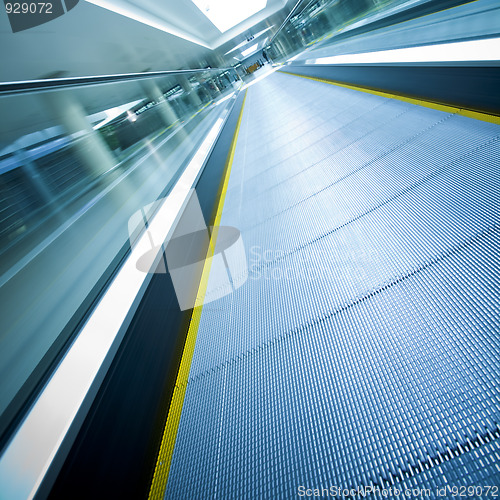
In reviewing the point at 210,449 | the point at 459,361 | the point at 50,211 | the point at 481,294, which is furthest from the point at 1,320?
the point at 481,294

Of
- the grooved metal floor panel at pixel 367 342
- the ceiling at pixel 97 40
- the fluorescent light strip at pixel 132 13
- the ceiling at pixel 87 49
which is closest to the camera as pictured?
the grooved metal floor panel at pixel 367 342

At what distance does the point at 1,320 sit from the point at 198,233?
190cm

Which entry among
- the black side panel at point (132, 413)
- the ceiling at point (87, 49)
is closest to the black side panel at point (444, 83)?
the black side panel at point (132, 413)

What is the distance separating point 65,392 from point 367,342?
155 centimetres

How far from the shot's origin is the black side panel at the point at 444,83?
227cm

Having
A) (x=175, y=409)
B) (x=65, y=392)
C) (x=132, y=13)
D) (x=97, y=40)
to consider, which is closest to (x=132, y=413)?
(x=175, y=409)

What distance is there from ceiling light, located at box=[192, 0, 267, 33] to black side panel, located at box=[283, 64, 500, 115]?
12.0 metres

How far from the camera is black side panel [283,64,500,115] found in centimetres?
227

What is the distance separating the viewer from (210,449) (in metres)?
1.35

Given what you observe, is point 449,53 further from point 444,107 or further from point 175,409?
point 175,409

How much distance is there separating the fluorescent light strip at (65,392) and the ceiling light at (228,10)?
14841 mm

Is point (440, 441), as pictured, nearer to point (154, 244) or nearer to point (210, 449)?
point (210, 449)

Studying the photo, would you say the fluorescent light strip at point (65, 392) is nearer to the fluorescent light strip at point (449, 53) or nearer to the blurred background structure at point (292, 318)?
the blurred background structure at point (292, 318)

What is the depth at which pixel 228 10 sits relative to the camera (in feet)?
60.2
